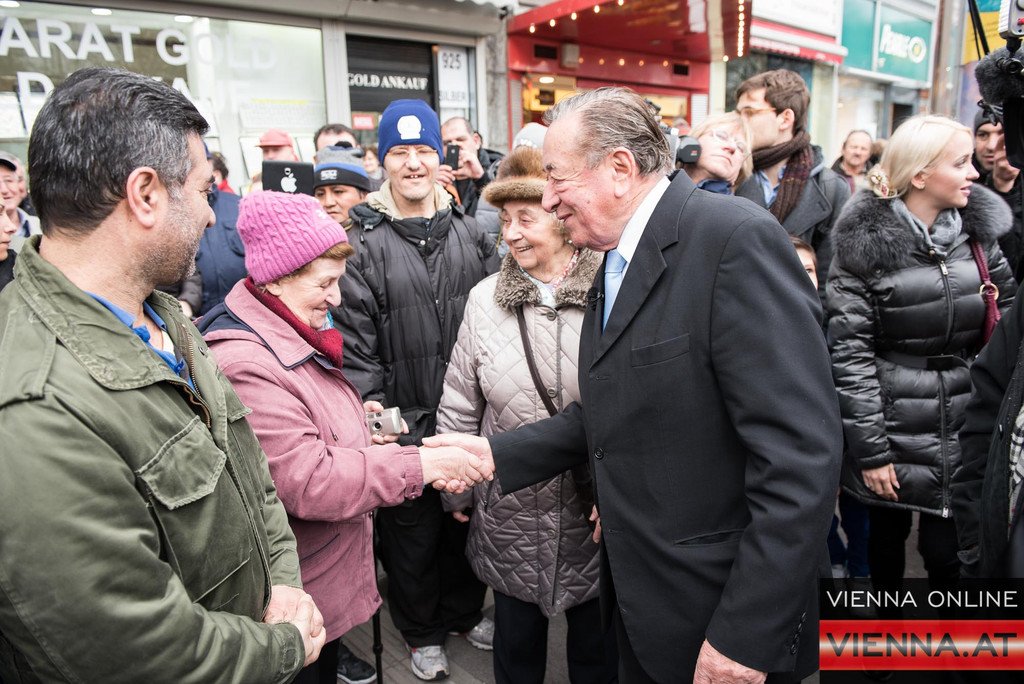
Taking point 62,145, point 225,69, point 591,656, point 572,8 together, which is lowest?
point 591,656

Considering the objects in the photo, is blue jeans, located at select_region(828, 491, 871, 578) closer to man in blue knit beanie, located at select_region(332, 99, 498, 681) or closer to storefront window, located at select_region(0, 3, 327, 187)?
man in blue knit beanie, located at select_region(332, 99, 498, 681)

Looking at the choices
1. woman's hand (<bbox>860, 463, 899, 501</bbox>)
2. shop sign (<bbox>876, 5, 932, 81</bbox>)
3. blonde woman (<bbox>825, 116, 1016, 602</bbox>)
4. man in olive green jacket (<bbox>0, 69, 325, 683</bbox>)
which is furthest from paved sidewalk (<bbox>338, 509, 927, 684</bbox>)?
shop sign (<bbox>876, 5, 932, 81</bbox>)

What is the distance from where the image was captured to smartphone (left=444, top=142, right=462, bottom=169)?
534 centimetres

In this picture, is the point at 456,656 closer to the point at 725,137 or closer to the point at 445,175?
the point at 725,137

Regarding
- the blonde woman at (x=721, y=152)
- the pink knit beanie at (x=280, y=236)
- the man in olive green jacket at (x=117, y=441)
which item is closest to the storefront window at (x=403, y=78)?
the blonde woman at (x=721, y=152)

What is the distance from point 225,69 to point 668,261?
7.29 metres

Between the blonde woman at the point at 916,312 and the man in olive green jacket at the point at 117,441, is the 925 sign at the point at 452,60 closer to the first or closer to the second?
the blonde woman at the point at 916,312

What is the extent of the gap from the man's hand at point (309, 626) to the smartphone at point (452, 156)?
4.13 m

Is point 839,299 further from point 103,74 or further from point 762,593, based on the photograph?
point 103,74

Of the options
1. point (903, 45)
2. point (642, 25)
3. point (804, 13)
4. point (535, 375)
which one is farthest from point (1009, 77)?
point (903, 45)

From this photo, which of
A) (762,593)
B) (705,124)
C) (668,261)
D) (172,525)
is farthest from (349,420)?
(705,124)

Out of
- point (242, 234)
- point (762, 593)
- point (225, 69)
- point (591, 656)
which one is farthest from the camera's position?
point (225, 69)

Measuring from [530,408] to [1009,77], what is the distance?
1.79 meters

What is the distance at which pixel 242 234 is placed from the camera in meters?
2.23
